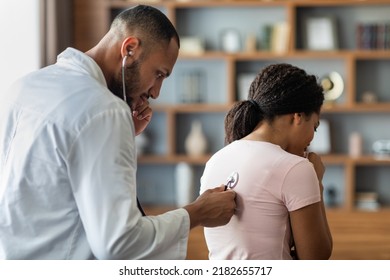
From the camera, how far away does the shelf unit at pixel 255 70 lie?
4711 mm

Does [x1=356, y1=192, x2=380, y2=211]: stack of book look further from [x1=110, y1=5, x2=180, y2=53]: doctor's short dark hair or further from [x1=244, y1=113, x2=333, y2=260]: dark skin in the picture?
[x1=110, y1=5, x2=180, y2=53]: doctor's short dark hair

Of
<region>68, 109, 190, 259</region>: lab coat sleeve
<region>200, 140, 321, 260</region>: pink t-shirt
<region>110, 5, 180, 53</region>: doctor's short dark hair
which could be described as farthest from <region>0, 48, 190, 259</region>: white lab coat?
<region>200, 140, 321, 260</region>: pink t-shirt

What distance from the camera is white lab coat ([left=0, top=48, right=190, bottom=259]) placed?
46.8 inches

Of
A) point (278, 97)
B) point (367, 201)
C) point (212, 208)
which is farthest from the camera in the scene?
point (367, 201)

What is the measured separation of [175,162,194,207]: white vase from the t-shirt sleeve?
3.18 metres

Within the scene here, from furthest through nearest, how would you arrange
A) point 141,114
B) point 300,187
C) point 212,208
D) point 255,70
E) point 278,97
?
point 255,70, point 141,114, point 278,97, point 300,187, point 212,208

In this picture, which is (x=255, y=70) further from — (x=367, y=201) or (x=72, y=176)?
(x=72, y=176)

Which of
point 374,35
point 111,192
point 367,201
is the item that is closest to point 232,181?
point 111,192

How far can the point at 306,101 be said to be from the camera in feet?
5.42

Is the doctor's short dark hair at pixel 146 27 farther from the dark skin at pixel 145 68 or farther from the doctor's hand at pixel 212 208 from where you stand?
the doctor's hand at pixel 212 208

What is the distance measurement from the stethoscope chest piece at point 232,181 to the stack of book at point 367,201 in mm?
3274

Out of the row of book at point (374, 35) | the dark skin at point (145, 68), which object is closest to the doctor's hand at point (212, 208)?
the dark skin at point (145, 68)

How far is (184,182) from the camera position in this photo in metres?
4.73

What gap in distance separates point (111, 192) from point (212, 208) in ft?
0.92
